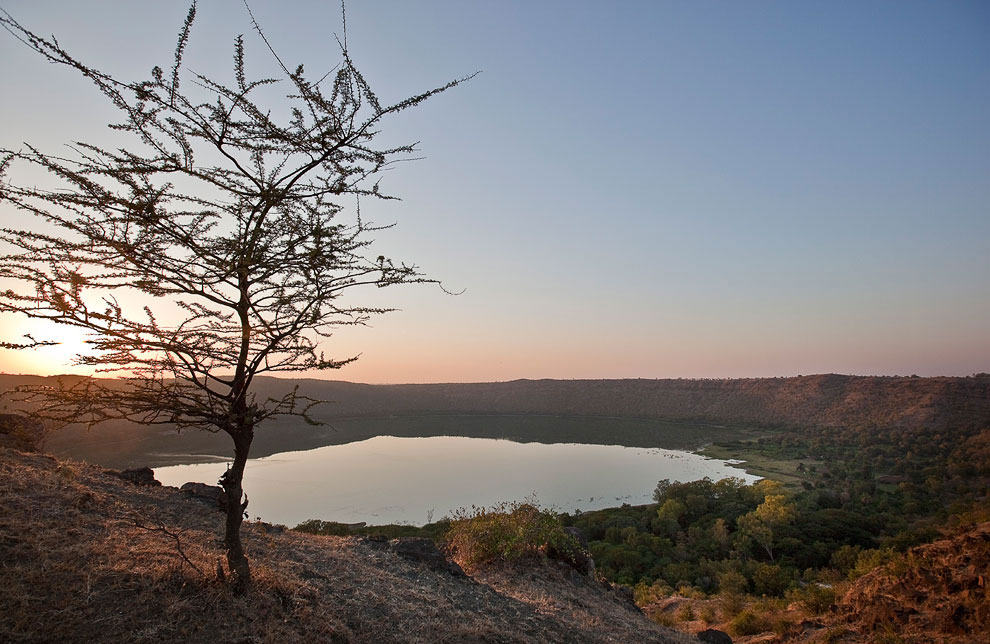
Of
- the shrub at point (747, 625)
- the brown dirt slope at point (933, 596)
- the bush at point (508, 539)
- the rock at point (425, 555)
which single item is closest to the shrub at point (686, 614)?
the shrub at point (747, 625)

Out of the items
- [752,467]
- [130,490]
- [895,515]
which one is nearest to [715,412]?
[752,467]

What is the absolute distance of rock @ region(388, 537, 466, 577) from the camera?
8023 mm

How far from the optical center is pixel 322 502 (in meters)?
25.0

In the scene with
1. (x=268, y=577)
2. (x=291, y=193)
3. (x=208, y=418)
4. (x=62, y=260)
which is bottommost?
(x=268, y=577)

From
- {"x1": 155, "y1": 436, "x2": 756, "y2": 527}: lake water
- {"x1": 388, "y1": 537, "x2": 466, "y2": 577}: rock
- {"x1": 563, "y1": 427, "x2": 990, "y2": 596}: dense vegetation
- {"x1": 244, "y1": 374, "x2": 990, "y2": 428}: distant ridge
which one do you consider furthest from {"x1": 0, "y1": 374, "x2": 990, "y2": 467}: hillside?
{"x1": 388, "y1": 537, "x2": 466, "y2": 577}: rock

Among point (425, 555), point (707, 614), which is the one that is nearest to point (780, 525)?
point (707, 614)

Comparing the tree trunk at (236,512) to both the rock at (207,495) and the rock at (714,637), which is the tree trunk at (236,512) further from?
the rock at (714,637)

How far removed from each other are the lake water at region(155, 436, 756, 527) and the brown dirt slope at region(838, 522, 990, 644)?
18040 millimetres

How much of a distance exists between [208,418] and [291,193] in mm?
2208

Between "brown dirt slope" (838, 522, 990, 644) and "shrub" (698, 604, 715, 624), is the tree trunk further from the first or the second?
"shrub" (698, 604, 715, 624)

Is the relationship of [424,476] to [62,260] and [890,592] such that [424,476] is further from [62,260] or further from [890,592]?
[62,260]

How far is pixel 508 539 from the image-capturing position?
32.4 feet

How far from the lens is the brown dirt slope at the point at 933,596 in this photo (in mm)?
7516

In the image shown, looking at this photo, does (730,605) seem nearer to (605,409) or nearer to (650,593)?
(650,593)
